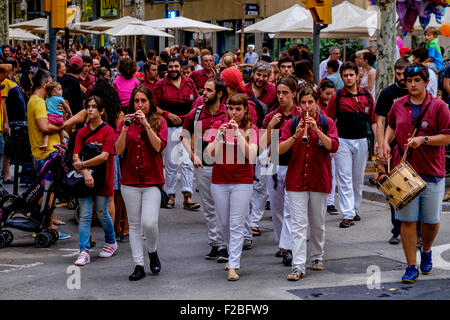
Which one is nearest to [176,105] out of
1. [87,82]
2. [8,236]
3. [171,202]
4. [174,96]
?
[174,96]

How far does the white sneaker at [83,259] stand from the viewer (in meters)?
8.19

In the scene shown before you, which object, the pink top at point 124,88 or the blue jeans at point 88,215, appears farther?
the pink top at point 124,88

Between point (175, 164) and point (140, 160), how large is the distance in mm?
4177

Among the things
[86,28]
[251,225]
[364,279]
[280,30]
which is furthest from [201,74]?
[86,28]

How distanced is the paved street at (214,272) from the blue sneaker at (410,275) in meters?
0.08

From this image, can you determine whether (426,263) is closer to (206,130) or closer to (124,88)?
(206,130)

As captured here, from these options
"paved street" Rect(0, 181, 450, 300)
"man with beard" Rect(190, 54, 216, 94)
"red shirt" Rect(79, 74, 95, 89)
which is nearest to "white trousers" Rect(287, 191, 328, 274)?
"paved street" Rect(0, 181, 450, 300)

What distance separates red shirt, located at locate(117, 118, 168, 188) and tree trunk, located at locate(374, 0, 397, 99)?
7472 mm

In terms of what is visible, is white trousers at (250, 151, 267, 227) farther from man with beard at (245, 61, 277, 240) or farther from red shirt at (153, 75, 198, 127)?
red shirt at (153, 75, 198, 127)

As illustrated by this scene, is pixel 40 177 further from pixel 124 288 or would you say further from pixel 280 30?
pixel 280 30

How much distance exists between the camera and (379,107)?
30.4ft

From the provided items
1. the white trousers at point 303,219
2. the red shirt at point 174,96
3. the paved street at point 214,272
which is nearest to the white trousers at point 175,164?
the red shirt at point 174,96

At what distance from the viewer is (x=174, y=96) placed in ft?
38.2

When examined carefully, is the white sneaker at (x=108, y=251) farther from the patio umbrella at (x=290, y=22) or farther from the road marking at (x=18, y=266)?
the patio umbrella at (x=290, y=22)
